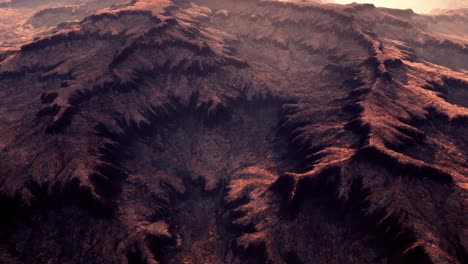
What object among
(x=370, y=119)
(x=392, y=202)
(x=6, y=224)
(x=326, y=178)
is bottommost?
(x=6, y=224)

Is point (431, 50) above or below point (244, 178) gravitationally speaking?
above

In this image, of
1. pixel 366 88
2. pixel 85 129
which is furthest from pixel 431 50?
pixel 85 129

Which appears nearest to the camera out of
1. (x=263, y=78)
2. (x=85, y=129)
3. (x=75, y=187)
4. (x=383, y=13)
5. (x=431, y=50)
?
(x=75, y=187)

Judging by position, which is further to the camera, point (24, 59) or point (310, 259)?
point (24, 59)

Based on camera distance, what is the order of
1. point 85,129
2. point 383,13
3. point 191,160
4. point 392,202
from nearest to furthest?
point 392,202 < point 85,129 < point 191,160 < point 383,13

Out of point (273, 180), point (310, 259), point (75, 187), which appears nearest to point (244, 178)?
point (273, 180)

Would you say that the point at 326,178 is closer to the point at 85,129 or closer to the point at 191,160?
the point at 191,160
